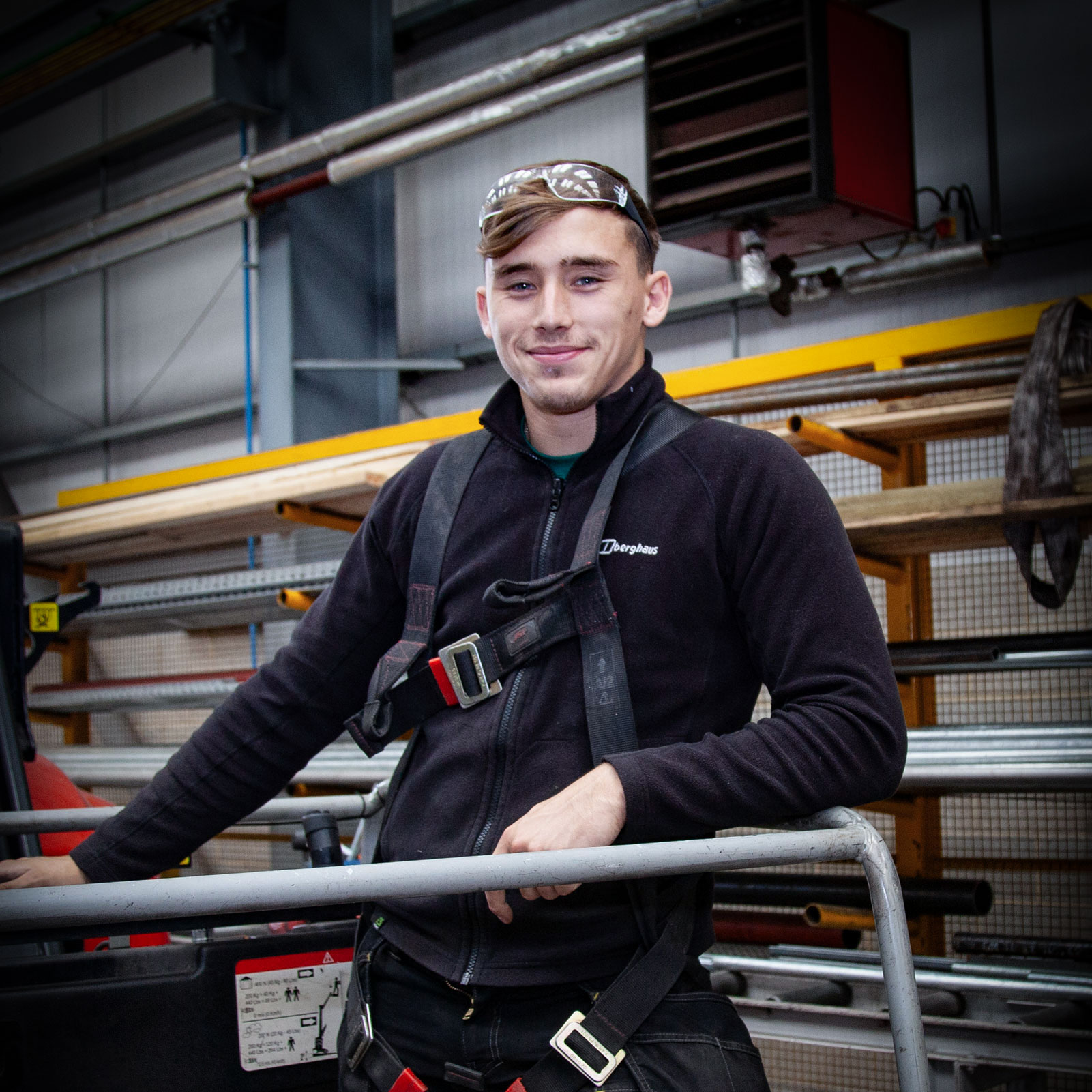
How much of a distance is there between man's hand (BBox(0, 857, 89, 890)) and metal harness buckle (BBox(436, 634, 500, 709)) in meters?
0.56

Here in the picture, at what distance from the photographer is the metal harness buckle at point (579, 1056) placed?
4.05 ft

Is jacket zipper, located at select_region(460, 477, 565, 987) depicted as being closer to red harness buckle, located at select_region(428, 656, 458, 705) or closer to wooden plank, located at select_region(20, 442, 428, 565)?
red harness buckle, located at select_region(428, 656, 458, 705)

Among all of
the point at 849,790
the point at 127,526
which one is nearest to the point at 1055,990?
the point at 849,790

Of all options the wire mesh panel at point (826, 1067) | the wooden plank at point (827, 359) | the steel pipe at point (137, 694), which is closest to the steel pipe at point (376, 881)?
the wooden plank at point (827, 359)

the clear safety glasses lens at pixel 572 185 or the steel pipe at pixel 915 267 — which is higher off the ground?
the steel pipe at pixel 915 267

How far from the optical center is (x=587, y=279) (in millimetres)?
1503

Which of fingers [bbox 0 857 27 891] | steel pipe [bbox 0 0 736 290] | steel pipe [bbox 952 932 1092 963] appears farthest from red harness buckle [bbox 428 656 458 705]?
steel pipe [bbox 0 0 736 290]

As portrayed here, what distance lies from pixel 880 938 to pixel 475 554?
675mm

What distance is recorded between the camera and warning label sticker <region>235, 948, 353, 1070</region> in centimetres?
160

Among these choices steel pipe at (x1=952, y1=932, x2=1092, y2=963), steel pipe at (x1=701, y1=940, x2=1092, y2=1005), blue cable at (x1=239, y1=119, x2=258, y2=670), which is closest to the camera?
steel pipe at (x1=701, y1=940, x2=1092, y2=1005)

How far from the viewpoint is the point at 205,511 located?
446cm

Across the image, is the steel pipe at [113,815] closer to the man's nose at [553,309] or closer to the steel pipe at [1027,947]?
the man's nose at [553,309]

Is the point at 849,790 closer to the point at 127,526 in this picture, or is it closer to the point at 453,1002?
the point at 453,1002

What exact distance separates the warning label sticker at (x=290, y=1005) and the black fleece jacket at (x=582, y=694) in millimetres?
230
